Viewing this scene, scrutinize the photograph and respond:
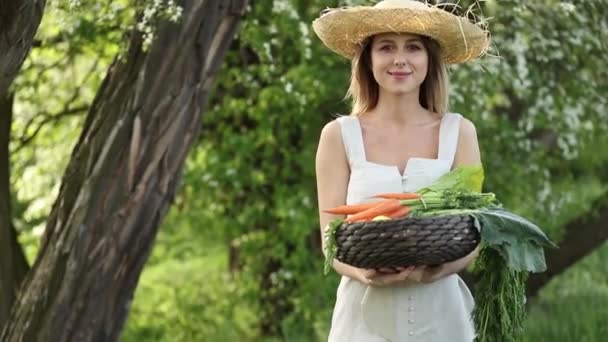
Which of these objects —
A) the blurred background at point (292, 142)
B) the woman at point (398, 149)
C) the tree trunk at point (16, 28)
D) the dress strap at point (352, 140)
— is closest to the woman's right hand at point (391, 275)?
the woman at point (398, 149)

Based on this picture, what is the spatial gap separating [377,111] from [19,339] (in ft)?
8.10

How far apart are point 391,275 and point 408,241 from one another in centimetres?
28

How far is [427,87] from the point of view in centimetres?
429

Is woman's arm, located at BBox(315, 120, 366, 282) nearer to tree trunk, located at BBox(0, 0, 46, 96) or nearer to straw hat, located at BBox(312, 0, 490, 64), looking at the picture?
straw hat, located at BBox(312, 0, 490, 64)

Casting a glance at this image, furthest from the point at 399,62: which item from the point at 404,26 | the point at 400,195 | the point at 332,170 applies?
the point at 400,195

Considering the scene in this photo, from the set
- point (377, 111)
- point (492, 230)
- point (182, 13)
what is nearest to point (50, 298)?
point (182, 13)

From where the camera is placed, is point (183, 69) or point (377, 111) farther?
point (183, 69)

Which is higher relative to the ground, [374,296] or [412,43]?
[412,43]

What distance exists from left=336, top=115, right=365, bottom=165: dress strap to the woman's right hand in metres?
0.35

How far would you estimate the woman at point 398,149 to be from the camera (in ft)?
13.3

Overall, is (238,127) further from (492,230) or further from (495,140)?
(492,230)

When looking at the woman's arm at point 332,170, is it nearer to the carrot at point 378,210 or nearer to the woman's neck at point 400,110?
the woman's neck at point 400,110

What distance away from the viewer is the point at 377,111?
13.9 feet

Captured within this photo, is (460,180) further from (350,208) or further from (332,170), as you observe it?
(332,170)
